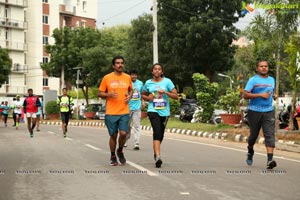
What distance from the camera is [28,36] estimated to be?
70438 mm

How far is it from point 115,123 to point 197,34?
91.3 feet

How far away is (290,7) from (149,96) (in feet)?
29.8

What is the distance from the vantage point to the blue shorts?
9680mm

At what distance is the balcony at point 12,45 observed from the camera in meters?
66.5

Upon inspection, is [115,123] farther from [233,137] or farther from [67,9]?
[67,9]

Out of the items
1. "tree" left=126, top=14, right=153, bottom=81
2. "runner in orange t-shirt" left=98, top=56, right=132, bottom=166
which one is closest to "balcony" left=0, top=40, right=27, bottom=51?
"tree" left=126, top=14, right=153, bottom=81

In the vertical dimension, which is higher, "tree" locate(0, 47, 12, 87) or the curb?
"tree" locate(0, 47, 12, 87)

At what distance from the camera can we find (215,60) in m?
39.0

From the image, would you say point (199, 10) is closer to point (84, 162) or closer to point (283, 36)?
point (283, 36)

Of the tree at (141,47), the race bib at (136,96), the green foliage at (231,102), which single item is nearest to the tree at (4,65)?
the tree at (141,47)

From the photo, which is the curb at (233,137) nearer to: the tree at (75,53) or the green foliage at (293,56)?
the green foliage at (293,56)

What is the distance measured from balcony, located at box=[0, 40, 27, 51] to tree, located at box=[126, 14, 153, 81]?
2579cm

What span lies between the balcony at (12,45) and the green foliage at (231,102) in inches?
1941

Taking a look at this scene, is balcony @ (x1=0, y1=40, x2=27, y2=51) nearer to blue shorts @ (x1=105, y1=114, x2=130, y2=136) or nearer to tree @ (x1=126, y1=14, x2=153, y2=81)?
tree @ (x1=126, y1=14, x2=153, y2=81)
